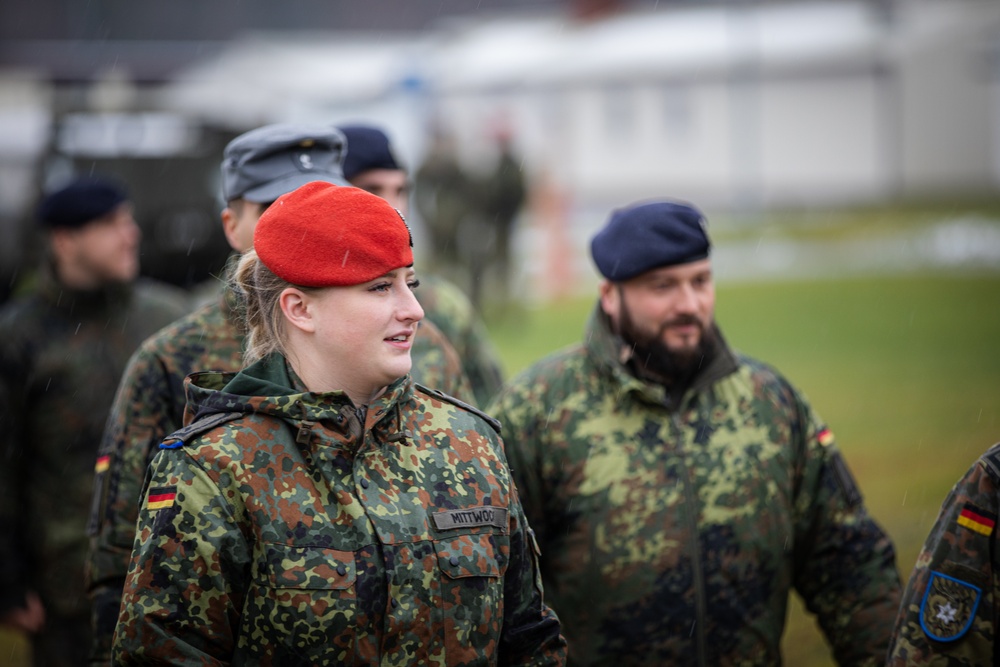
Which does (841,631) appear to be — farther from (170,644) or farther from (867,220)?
(867,220)

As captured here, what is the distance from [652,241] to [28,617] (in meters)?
3.23

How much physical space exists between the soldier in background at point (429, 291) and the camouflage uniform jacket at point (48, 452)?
5.17 feet

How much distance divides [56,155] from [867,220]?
66.8ft

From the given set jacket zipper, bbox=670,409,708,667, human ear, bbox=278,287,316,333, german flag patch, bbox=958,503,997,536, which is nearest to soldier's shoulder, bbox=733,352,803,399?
jacket zipper, bbox=670,409,708,667

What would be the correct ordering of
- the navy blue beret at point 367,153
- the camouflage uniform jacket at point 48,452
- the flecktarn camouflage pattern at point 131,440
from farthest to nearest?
the camouflage uniform jacket at point 48,452, the navy blue beret at point 367,153, the flecktarn camouflage pattern at point 131,440

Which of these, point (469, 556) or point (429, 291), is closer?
point (469, 556)

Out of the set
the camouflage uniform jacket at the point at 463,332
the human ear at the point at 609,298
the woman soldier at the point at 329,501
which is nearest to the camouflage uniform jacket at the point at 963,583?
the woman soldier at the point at 329,501

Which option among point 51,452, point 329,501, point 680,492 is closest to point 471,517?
point 329,501

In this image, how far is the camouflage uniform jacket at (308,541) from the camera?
265 cm

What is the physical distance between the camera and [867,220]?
28.9m

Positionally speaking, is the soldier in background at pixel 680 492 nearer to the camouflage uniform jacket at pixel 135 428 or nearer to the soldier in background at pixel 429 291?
the soldier in background at pixel 429 291

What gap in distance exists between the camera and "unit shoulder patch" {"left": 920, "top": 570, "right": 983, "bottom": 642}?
3025 millimetres

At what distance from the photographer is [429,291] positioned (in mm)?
5016

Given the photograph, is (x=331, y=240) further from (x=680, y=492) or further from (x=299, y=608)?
(x=680, y=492)
